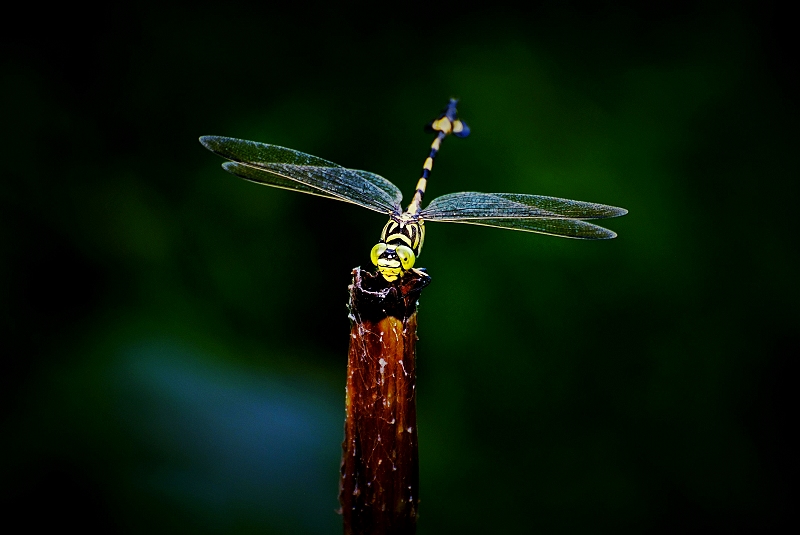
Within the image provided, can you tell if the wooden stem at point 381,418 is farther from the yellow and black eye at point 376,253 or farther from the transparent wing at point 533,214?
the transparent wing at point 533,214

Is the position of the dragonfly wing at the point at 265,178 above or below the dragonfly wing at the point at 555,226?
above

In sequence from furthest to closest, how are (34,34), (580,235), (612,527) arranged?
(34,34) → (612,527) → (580,235)

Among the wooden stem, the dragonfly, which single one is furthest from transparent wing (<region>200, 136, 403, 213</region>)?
the wooden stem

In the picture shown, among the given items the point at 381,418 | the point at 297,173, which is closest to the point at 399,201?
the point at 297,173

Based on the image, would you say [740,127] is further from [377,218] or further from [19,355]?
[19,355]

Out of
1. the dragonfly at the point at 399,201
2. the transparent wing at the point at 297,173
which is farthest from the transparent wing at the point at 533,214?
the transparent wing at the point at 297,173

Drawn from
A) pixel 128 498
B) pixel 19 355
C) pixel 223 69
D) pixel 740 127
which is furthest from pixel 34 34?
pixel 740 127
